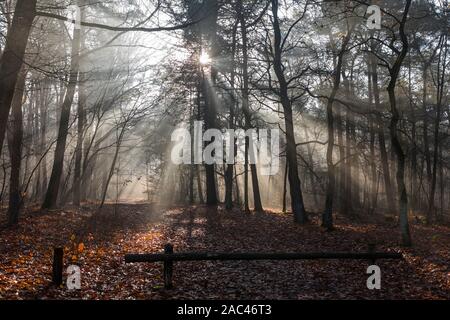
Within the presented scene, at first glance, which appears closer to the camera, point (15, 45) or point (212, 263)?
point (15, 45)

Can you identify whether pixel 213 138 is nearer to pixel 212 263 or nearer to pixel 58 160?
pixel 58 160

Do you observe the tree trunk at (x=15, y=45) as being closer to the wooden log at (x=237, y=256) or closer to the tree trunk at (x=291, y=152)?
the wooden log at (x=237, y=256)

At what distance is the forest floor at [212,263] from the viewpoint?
8672mm

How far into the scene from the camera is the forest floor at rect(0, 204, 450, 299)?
8672mm

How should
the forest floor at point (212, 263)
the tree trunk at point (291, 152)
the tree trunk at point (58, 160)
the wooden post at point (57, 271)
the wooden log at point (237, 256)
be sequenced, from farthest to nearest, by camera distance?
1. the tree trunk at point (58, 160)
2. the tree trunk at point (291, 152)
3. the wooden log at point (237, 256)
4. the forest floor at point (212, 263)
5. the wooden post at point (57, 271)

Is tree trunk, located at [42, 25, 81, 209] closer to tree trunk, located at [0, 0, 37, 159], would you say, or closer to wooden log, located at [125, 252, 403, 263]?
tree trunk, located at [0, 0, 37, 159]

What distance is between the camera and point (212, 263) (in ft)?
38.6

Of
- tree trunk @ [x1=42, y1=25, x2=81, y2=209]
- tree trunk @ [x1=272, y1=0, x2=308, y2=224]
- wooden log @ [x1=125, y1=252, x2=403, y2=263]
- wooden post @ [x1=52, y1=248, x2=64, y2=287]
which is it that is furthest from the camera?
tree trunk @ [x1=42, y1=25, x2=81, y2=209]

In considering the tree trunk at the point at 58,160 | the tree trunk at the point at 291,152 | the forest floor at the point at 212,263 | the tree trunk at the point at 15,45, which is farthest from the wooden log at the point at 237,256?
the tree trunk at the point at 58,160

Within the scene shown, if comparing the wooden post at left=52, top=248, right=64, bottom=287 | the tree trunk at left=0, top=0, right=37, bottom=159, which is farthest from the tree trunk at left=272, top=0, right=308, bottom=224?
the wooden post at left=52, top=248, right=64, bottom=287

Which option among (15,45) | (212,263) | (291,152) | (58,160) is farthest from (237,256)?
(58,160)

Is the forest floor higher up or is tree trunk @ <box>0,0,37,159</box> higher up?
A: tree trunk @ <box>0,0,37,159</box>

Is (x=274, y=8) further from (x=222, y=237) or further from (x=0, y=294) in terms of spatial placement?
(x=0, y=294)
